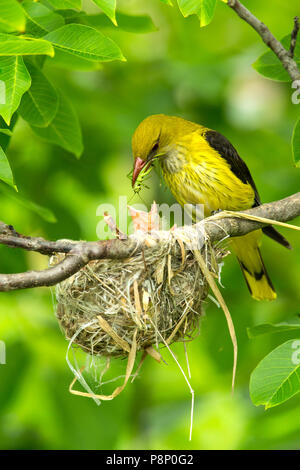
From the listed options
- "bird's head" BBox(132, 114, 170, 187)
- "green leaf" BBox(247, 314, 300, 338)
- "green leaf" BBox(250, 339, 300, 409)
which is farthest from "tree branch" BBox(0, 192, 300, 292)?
"bird's head" BBox(132, 114, 170, 187)

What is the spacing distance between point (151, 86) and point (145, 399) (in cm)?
268

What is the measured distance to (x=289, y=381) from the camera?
104 inches

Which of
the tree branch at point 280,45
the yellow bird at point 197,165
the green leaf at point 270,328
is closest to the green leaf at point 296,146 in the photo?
the tree branch at point 280,45

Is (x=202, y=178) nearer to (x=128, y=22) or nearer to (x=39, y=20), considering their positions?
(x=128, y=22)

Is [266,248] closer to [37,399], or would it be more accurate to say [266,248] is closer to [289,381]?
[37,399]

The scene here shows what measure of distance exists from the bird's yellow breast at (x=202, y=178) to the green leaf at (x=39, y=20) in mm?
1709

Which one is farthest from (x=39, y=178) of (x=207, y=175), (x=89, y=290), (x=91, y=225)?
(x=89, y=290)

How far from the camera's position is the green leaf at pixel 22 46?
88.2 inches

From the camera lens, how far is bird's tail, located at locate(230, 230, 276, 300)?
462cm

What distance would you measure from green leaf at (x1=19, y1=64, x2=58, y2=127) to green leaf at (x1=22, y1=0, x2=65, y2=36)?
0.36m

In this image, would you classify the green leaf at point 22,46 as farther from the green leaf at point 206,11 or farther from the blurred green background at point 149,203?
the blurred green background at point 149,203

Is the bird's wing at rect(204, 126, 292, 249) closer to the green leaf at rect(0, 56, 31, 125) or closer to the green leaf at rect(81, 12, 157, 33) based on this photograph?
the green leaf at rect(81, 12, 157, 33)

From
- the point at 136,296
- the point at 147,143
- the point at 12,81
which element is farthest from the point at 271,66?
the point at 12,81

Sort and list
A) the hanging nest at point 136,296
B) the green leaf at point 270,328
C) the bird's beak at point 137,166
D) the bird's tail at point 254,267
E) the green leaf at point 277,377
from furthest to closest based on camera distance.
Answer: the bird's tail at point 254,267, the bird's beak at point 137,166, the hanging nest at point 136,296, the green leaf at point 270,328, the green leaf at point 277,377
